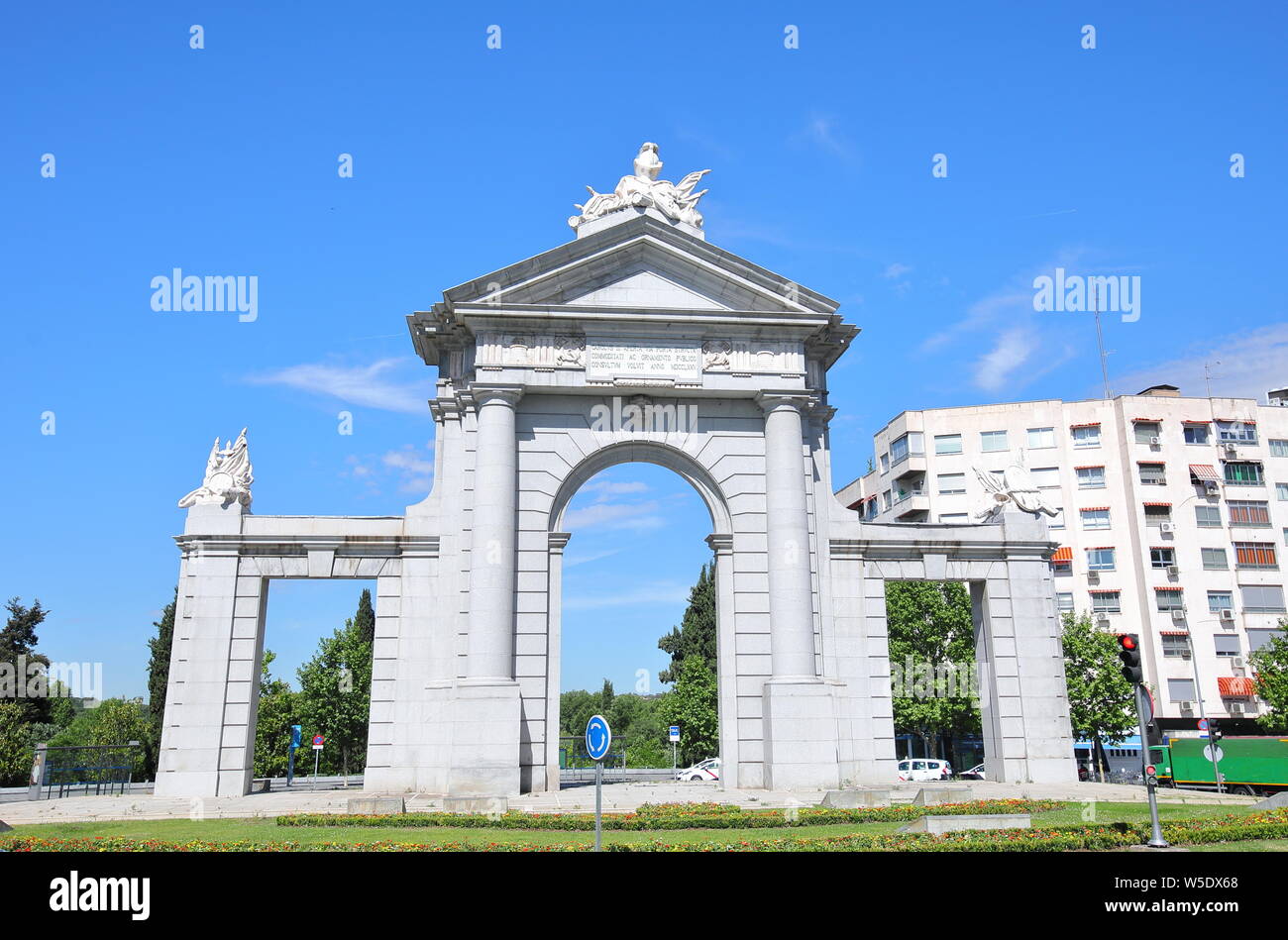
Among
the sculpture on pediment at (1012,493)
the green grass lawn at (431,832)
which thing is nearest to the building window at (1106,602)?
the sculpture on pediment at (1012,493)

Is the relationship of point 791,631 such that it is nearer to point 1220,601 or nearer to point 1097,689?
point 1097,689

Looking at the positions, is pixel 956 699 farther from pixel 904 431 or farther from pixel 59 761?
pixel 59 761

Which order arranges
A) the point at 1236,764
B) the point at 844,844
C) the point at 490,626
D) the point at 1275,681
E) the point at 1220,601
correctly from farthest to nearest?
the point at 1220,601
the point at 1275,681
the point at 1236,764
the point at 490,626
the point at 844,844

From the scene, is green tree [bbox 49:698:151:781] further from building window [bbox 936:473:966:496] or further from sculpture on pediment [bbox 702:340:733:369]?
building window [bbox 936:473:966:496]

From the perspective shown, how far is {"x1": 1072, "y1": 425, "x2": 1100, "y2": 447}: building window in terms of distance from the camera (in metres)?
58.0

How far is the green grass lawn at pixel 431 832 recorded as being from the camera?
1526cm

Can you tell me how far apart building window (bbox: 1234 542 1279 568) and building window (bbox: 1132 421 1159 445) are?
7.69 metres

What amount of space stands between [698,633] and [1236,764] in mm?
31026

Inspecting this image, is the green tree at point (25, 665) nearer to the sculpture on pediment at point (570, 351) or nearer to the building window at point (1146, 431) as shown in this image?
the sculpture on pediment at point (570, 351)

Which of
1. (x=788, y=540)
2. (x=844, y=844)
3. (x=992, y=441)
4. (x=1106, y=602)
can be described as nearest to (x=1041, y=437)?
(x=992, y=441)

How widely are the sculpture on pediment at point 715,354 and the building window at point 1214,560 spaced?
4192 cm

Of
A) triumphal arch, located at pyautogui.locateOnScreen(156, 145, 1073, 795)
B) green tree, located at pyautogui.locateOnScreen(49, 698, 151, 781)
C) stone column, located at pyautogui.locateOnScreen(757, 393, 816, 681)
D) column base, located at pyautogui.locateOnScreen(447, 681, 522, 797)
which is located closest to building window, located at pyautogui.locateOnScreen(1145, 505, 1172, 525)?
triumphal arch, located at pyautogui.locateOnScreen(156, 145, 1073, 795)

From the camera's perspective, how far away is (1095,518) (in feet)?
188
